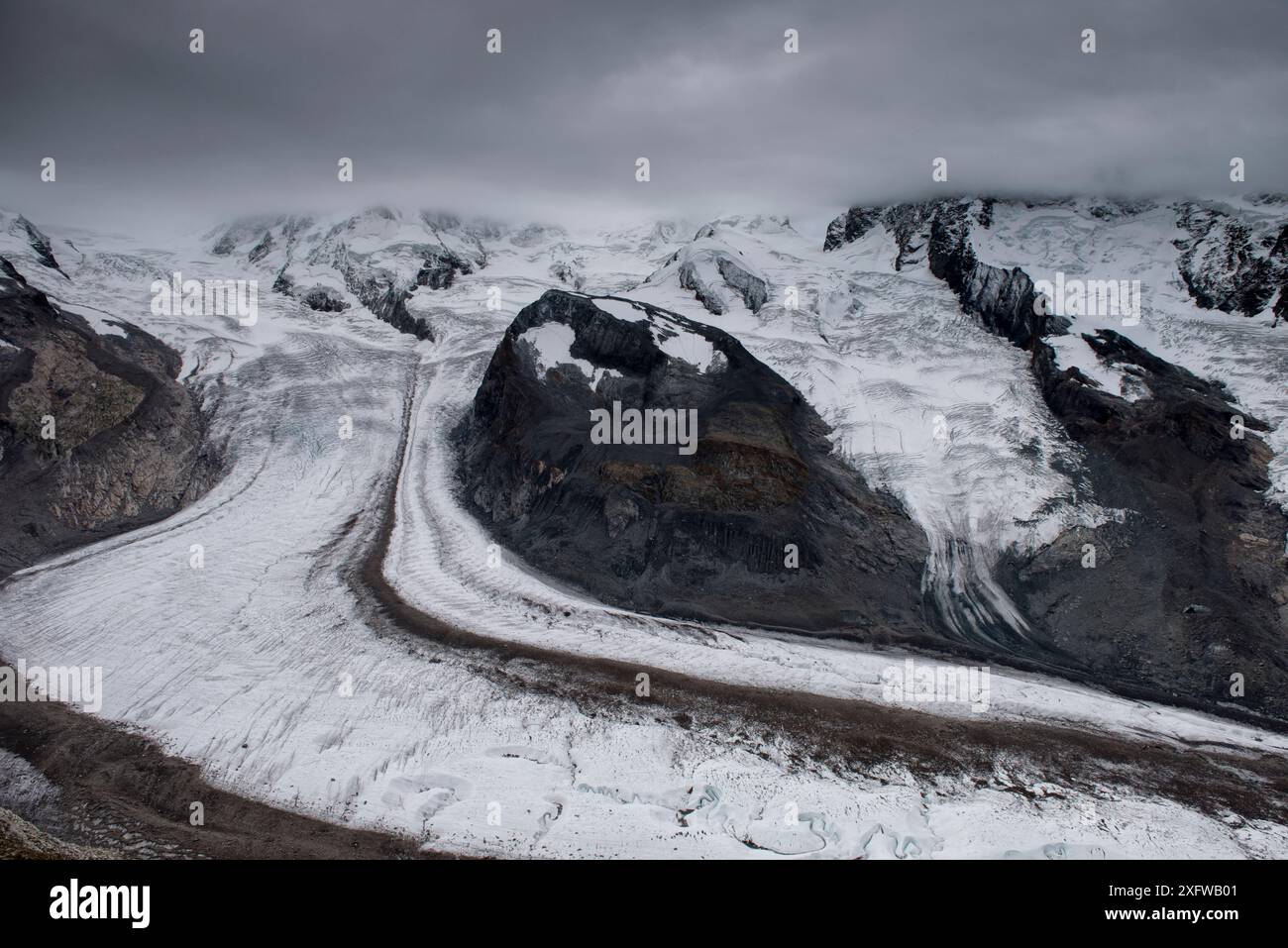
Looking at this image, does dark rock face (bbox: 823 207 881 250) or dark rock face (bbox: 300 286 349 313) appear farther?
dark rock face (bbox: 823 207 881 250)

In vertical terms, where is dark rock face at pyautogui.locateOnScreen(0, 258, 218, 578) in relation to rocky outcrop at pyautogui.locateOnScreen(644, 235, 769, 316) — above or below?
below

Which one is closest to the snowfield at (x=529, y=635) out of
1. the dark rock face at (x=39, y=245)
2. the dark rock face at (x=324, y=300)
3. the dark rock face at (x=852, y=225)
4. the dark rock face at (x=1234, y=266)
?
the dark rock face at (x=1234, y=266)

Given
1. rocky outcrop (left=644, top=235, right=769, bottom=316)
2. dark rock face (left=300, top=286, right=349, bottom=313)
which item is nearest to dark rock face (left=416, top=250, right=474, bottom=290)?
dark rock face (left=300, top=286, right=349, bottom=313)

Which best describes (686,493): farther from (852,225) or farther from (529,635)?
(852,225)

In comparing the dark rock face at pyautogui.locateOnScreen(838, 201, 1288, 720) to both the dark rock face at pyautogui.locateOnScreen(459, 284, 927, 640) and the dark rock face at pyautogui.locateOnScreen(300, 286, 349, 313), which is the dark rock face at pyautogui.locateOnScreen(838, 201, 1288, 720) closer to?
the dark rock face at pyautogui.locateOnScreen(459, 284, 927, 640)

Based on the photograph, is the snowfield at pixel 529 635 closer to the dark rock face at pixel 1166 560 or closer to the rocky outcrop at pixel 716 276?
the dark rock face at pixel 1166 560

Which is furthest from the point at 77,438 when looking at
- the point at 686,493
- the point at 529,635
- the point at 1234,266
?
the point at 1234,266
